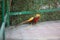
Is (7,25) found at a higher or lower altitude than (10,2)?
lower

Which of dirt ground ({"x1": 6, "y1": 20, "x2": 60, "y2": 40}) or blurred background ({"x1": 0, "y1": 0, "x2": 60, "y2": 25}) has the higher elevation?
blurred background ({"x1": 0, "y1": 0, "x2": 60, "y2": 25})

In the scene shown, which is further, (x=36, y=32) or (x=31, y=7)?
(x=31, y=7)

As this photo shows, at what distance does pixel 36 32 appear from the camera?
11.2 feet

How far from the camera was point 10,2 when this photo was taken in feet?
12.5

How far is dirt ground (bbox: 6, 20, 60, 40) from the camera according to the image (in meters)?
3.15

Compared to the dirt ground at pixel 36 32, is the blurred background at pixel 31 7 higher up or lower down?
higher up

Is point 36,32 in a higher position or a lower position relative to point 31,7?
lower

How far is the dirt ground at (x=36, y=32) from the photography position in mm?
3150

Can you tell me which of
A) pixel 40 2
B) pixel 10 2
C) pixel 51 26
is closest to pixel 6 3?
pixel 10 2

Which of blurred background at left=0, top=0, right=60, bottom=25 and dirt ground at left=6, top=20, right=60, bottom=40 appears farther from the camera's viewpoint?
blurred background at left=0, top=0, right=60, bottom=25

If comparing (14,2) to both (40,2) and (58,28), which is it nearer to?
(40,2)

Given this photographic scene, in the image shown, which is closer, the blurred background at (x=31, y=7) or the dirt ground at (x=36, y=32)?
the dirt ground at (x=36, y=32)

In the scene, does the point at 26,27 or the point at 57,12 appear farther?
the point at 57,12

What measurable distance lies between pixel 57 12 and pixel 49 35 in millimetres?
1002
